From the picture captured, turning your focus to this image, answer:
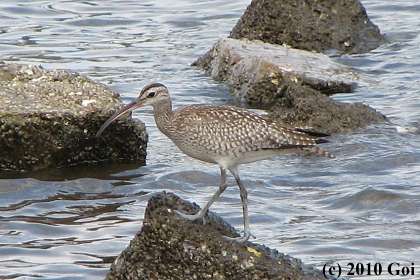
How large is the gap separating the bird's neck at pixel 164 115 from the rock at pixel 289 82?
10.7ft

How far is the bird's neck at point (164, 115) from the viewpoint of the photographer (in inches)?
292

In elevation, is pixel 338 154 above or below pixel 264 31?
below

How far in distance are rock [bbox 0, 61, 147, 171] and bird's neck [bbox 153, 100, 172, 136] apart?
1.88m

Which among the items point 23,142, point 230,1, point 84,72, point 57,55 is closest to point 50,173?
point 23,142

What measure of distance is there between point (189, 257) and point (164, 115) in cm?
175

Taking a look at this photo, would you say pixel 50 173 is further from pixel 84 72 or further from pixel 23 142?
pixel 84 72

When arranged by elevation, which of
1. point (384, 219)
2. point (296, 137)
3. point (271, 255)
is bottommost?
point (384, 219)

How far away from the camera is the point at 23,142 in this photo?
30.0ft

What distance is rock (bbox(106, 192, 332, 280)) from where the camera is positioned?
601 cm

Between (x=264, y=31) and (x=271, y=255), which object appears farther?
(x=264, y=31)

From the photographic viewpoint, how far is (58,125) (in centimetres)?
919

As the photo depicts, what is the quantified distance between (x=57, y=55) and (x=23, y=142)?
5.92m

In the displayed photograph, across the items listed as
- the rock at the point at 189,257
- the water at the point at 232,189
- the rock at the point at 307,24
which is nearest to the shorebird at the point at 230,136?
the rock at the point at 189,257

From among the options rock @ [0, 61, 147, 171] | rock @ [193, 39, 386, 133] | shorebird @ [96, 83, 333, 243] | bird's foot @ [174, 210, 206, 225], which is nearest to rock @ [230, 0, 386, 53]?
rock @ [193, 39, 386, 133]
